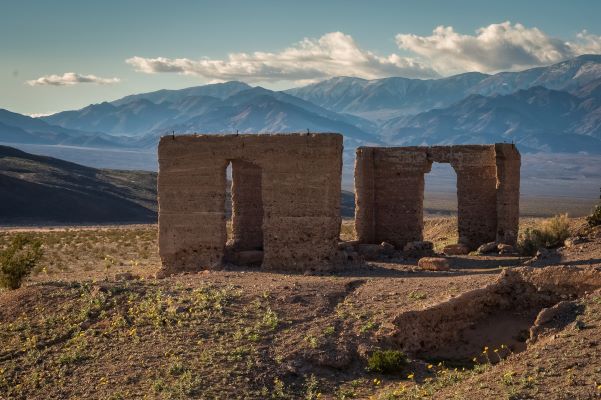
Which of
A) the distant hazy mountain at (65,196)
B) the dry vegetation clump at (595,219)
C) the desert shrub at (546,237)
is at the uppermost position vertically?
the dry vegetation clump at (595,219)

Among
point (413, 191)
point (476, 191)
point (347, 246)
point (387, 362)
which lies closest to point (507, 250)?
point (476, 191)

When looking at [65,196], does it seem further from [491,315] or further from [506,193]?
[491,315]

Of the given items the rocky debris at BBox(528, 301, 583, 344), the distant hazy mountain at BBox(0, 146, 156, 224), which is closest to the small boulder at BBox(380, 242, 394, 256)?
the rocky debris at BBox(528, 301, 583, 344)

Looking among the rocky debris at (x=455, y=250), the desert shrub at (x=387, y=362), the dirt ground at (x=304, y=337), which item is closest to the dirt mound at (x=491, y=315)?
the dirt ground at (x=304, y=337)

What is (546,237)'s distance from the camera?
22.6 metres

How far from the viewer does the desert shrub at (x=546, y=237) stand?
2175 cm

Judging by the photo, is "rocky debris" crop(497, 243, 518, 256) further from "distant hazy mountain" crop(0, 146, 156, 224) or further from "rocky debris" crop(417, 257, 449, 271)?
"distant hazy mountain" crop(0, 146, 156, 224)

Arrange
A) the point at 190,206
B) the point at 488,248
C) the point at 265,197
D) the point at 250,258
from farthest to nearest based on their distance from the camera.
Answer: the point at 488,248 → the point at 250,258 → the point at 190,206 → the point at 265,197

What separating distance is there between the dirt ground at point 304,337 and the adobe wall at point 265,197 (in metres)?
1.80

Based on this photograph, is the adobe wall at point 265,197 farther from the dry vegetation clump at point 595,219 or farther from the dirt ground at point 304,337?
the dry vegetation clump at point 595,219

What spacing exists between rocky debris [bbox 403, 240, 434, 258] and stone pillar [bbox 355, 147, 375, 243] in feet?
5.95

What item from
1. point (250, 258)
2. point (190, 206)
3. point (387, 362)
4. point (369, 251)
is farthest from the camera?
point (369, 251)

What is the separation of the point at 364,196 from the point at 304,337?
10560mm

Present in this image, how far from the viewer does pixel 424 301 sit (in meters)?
14.4
